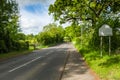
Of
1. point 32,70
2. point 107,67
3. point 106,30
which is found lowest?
point 32,70

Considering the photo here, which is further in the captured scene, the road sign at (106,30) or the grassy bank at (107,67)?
the road sign at (106,30)

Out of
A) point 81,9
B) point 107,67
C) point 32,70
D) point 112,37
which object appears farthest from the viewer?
point 81,9

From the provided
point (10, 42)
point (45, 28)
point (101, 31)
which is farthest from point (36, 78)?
point (45, 28)

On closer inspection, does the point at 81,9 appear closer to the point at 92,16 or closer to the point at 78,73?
the point at 92,16

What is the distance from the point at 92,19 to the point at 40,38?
159ft

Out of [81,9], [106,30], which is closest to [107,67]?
[106,30]

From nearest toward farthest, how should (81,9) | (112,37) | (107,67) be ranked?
(107,67) < (112,37) < (81,9)

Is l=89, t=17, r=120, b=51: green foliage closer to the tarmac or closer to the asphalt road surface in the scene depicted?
the asphalt road surface

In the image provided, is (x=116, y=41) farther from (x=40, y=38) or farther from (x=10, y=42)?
(x=40, y=38)

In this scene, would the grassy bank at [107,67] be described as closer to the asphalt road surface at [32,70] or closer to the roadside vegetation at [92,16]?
the asphalt road surface at [32,70]

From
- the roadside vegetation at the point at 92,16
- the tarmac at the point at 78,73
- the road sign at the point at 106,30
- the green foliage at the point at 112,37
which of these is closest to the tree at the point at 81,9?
the roadside vegetation at the point at 92,16

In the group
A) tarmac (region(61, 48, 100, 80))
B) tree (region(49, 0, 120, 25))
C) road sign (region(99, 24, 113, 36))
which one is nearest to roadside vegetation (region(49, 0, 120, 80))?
tree (region(49, 0, 120, 25))

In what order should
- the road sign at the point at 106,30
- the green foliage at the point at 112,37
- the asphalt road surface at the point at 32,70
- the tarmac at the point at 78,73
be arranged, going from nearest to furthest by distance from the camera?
the tarmac at the point at 78,73
the asphalt road surface at the point at 32,70
the road sign at the point at 106,30
the green foliage at the point at 112,37

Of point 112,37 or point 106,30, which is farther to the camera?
point 112,37
